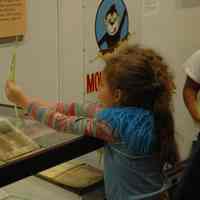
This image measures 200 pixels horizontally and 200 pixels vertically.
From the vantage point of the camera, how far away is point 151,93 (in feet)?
4.55

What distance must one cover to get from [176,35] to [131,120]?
4.26 ft

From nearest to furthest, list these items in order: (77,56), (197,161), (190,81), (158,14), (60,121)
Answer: (197,161)
(60,121)
(77,56)
(190,81)
(158,14)

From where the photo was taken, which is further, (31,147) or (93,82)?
(93,82)

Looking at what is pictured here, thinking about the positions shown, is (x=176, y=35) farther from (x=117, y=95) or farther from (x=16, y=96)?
(x=16, y=96)

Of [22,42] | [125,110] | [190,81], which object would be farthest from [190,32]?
[125,110]

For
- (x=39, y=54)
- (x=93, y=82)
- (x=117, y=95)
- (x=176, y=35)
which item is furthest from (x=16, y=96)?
(x=176, y=35)

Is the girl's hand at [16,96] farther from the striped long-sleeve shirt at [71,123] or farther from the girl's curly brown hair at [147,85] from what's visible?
the girl's curly brown hair at [147,85]

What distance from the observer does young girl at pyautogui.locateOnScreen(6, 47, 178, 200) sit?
1.34 metres

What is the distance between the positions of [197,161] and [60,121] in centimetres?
62

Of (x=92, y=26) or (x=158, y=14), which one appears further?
(x=158, y=14)

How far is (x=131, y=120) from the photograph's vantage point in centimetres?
135

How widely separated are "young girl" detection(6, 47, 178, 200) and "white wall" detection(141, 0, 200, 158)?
95 cm

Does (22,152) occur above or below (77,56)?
below

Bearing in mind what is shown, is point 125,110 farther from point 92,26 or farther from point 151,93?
point 92,26
